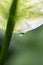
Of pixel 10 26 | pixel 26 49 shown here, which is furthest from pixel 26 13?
pixel 10 26

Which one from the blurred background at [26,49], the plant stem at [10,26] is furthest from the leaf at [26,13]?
the plant stem at [10,26]

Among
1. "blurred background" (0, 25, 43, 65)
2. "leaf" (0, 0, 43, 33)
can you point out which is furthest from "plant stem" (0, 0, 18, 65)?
"leaf" (0, 0, 43, 33)

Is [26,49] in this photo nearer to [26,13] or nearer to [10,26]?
[10,26]

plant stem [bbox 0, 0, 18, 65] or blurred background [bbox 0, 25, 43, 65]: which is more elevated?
plant stem [bbox 0, 0, 18, 65]

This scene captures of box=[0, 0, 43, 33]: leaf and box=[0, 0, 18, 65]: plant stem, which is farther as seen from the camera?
box=[0, 0, 43, 33]: leaf

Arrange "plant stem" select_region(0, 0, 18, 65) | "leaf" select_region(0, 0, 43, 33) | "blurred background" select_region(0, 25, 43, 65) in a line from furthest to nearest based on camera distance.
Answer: "leaf" select_region(0, 0, 43, 33) → "blurred background" select_region(0, 25, 43, 65) → "plant stem" select_region(0, 0, 18, 65)

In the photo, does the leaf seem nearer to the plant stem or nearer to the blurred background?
the blurred background

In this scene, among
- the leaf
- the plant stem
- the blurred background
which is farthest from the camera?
the leaf

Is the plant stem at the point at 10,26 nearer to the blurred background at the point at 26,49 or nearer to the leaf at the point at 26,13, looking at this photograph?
the blurred background at the point at 26,49

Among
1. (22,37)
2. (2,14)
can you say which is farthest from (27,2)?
(22,37)
